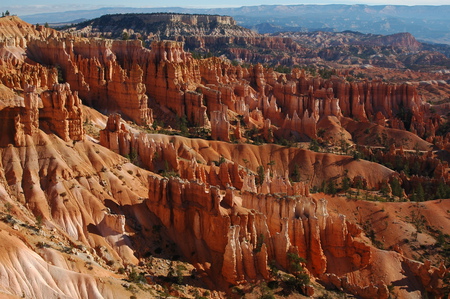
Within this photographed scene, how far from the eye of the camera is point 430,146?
3467 inches

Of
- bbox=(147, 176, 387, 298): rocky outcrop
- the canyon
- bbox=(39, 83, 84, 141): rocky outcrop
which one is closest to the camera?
the canyon

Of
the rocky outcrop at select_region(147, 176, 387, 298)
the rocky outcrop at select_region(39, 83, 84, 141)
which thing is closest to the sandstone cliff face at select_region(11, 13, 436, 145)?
the rocky outcrop at select_region(39, 83, 84, 141)

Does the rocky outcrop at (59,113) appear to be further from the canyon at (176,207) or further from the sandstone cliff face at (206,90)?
the sandstone cliff face at (206,90)

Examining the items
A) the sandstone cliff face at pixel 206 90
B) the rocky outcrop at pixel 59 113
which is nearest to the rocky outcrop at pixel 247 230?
the rocky outcrop at pixel 59 113

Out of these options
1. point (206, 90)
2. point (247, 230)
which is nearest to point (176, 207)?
point (247, 230)

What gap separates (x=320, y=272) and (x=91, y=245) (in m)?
18.2

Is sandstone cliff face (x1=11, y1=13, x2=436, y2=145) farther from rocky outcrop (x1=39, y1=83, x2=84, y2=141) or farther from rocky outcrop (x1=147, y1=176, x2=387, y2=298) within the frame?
rocky outcrop (x1=147, y1=176, x2=387, y2=298)

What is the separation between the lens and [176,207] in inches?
1722

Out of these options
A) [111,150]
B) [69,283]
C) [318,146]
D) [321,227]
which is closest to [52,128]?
[111,150]

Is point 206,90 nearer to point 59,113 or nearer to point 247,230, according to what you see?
point 59,113

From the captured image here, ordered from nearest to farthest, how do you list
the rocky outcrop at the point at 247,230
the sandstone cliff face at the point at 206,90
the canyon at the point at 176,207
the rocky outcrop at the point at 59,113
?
the canyon at the point at 176,207, the rocky outcrop at the point at 247,230, the rocky outcrop at the point at 59,113, the sandstone cliff face at the point at 206,90

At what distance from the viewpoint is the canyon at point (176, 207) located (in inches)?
1458

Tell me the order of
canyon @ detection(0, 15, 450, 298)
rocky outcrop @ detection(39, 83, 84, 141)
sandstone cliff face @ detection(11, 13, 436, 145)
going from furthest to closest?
sandstone cliff face @ detection(11, 13, 436, 145)
rocky outcrop @ detection(39, 83, 84, 141)
canyon @ detection(0, 15, 450, 298)

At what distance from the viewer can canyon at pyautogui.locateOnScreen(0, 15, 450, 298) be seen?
1458 inches
